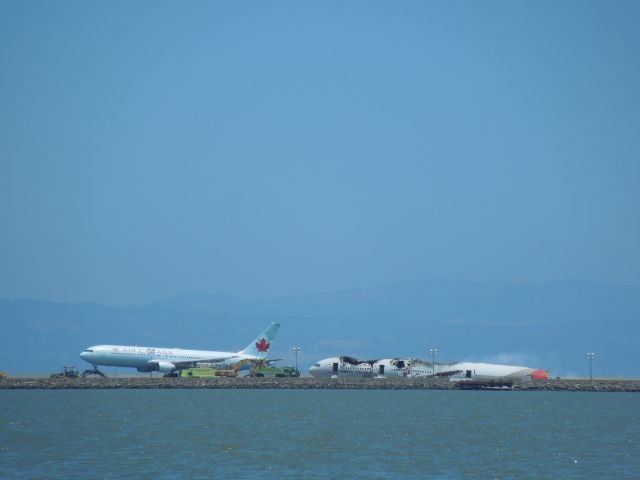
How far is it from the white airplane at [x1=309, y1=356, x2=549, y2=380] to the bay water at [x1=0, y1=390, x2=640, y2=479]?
51107 millimetres

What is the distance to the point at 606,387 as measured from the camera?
15962 cm

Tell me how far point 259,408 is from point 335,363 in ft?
237

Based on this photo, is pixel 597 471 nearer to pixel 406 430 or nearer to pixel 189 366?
pixel 406 430

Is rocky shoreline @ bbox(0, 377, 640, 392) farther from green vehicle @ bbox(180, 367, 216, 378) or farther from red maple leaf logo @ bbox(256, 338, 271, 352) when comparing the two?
red maple leaf logo @ bbox(256, 338, 271, 352)

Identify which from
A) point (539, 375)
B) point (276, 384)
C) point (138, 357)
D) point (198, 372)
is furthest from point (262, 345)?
point (539, 375)

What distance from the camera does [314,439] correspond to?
7375cm

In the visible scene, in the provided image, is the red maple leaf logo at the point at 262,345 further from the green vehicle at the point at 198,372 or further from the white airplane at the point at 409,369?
the green vehicle at the point at 198,372

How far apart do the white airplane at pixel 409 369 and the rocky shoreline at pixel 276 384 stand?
10.00 meters

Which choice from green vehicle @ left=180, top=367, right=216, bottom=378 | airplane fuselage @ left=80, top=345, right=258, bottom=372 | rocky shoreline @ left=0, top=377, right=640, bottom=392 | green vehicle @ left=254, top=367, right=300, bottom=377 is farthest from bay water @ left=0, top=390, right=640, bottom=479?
green vehicle @ left=254, top=367, right=300, bottom=377

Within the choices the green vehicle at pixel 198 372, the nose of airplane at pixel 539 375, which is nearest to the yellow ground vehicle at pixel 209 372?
the green vehicle at pixel 198 372

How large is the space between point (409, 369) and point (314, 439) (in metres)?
106

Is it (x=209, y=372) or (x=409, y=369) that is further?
(x=409, y=369)

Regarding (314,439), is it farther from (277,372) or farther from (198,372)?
(277,372)

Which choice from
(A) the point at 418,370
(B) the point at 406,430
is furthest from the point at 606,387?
(B) the point at 406,430
